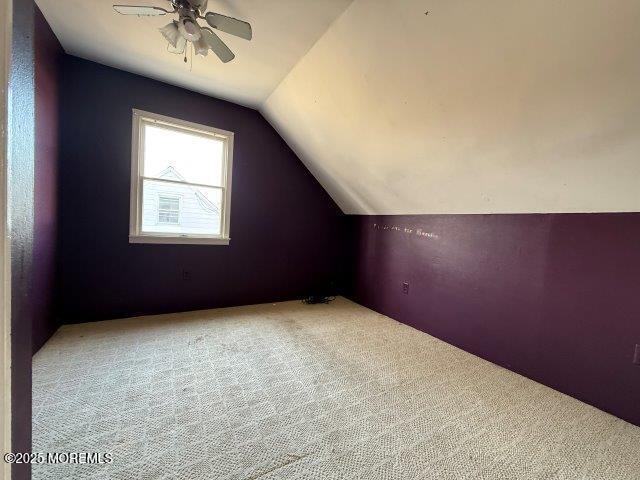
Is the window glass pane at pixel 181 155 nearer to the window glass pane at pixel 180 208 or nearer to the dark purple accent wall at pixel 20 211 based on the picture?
the window glass pane at pixel 180 208

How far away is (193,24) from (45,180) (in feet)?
5.38

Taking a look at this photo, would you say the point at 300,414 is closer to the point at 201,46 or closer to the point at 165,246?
the point at 165,246

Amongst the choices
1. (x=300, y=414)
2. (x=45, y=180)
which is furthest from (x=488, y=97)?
(x=45, y=180)

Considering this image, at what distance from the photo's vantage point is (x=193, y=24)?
165 centimetres

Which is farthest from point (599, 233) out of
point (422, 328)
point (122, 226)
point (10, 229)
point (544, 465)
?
point (122, 226)

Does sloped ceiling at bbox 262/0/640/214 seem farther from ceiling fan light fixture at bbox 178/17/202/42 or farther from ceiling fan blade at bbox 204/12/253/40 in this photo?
ceiling fan light fixture at bbox 178/17/202/42

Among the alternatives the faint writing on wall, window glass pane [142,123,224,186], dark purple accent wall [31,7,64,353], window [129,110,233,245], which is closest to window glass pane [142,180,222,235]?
window [129,110,233,245]

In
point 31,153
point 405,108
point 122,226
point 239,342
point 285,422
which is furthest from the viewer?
point 122,226

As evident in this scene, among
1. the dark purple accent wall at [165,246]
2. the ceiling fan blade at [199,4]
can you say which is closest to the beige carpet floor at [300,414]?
the dark purple accent wall at [165,246]

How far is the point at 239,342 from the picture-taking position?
2.33 meters

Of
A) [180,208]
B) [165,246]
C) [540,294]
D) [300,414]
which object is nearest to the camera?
[300,414]

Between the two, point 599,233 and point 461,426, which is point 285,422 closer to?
point 461,426

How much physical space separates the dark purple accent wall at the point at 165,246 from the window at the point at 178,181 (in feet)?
0.30

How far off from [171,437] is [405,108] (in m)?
2.46
